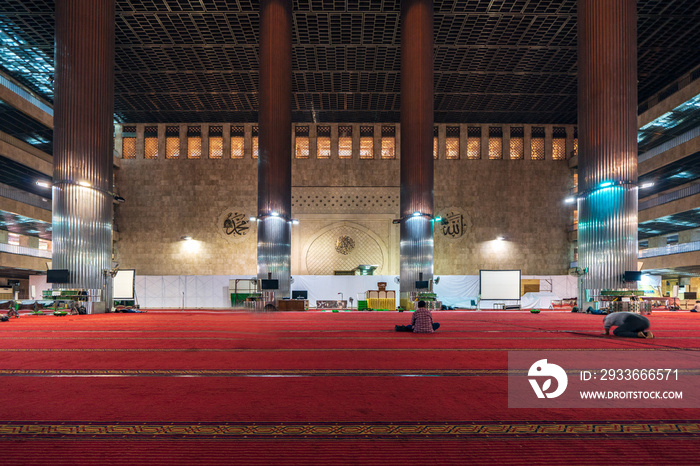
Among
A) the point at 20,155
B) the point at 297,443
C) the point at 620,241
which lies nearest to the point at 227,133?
the point at 20,155

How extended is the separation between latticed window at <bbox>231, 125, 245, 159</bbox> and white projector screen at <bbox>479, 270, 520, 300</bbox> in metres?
12.7

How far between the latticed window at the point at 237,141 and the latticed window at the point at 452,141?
9.58m

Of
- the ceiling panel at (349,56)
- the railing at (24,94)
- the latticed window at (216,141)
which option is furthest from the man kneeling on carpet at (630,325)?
the latticed window at (216,141)

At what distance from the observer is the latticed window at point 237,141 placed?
79.1ft

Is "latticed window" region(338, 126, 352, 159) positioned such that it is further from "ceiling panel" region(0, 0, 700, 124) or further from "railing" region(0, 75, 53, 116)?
"railing" region(0, 75, 53, 116)

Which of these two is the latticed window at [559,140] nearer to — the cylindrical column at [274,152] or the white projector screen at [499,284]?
the white projector screen at [499,284]

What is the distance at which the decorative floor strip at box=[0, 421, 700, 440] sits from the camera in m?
1.95

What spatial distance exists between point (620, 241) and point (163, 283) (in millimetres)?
14745

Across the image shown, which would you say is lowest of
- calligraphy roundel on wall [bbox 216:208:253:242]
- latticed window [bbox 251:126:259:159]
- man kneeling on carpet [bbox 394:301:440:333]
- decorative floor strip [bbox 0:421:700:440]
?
man kneeling on carpet [bbox 394:301:440:333]

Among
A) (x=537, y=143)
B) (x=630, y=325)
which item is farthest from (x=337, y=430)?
Result: (x=537, y=143)

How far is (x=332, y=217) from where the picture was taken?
2350 cm

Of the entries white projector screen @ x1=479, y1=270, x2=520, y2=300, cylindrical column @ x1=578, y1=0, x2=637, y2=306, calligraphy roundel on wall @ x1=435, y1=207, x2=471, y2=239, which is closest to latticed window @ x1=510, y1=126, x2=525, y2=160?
calligraphy roundel on wall @ x1=435, y1=207, x2=471, y2=239

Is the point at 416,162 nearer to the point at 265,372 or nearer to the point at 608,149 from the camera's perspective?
the point at 608,149

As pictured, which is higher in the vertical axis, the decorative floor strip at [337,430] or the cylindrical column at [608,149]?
the cylindrical column at [608,149]
